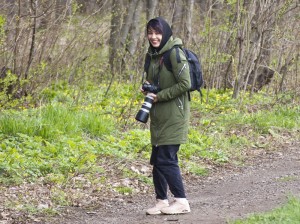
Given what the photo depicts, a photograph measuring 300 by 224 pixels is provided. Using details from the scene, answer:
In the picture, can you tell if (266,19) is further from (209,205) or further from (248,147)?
(209,205)

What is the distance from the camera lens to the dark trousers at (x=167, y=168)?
6.39 metres

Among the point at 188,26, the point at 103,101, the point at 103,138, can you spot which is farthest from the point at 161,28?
the point at 188,26

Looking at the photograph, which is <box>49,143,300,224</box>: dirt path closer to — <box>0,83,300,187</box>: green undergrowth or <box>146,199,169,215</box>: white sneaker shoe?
<box>146,199,169,215</box>: white sneaker shoe

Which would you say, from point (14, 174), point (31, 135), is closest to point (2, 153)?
point (14, 174)

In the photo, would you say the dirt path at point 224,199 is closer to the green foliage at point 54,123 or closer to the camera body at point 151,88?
the camera body at point 151,88

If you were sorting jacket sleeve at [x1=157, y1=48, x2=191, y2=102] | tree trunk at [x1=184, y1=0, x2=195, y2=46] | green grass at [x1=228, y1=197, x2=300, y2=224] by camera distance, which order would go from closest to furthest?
1. green grass at [x1=228, y1=197, x2=300, y2=224]
2. jacket sleeve at [x1=157, y1=48, x2=191, y2=102]
3. tree trunk at [x1=184, y1=0, x2=195, y2=46]

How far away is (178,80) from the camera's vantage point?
6.26 m

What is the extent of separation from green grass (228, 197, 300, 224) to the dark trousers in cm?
88

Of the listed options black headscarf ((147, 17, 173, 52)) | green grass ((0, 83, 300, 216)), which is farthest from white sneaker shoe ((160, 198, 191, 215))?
black headscarf ((147, 17, 173, 52))

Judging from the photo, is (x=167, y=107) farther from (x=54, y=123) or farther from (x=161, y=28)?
(x=54, y=123)

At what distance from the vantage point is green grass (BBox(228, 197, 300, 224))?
5609mm

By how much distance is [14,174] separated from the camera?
747 centimetres

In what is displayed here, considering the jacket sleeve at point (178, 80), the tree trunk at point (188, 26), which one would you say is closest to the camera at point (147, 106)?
the jacket sleeve at point (178, 80)

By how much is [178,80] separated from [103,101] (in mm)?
6859
